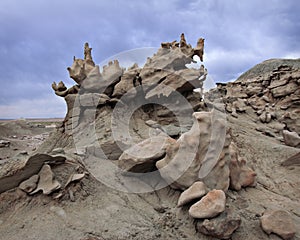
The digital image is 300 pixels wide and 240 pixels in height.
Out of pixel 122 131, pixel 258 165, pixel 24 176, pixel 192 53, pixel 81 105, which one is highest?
pixel 192 53

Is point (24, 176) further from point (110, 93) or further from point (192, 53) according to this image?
point (192, 53)

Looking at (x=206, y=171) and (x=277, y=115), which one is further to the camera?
(x=277, y=115)

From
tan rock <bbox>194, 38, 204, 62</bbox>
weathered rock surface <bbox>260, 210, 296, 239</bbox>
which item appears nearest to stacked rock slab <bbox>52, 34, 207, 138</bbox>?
tan rock <bbox>194, 38, 204, 62</bbox>

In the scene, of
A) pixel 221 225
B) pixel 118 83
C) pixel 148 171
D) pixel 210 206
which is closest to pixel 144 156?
pixel 148 171

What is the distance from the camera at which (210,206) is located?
246cm

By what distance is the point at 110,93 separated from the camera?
5.86 metres

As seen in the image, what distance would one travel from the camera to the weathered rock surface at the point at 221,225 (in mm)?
2373

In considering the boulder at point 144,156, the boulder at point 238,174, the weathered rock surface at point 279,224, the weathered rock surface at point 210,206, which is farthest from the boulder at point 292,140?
the weathered rock surface at point 210,206

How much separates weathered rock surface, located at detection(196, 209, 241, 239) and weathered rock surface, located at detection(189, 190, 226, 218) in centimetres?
7

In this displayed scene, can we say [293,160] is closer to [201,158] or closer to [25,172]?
[201,158]

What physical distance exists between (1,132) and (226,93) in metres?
16.6

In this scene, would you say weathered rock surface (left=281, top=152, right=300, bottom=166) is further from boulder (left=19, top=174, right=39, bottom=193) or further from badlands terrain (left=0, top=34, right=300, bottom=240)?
boulder (left=19, top=174, right=39, bottom=193)

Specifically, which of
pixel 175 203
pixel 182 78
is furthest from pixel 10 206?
pixel 182 78

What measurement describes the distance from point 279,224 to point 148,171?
6.42ft
